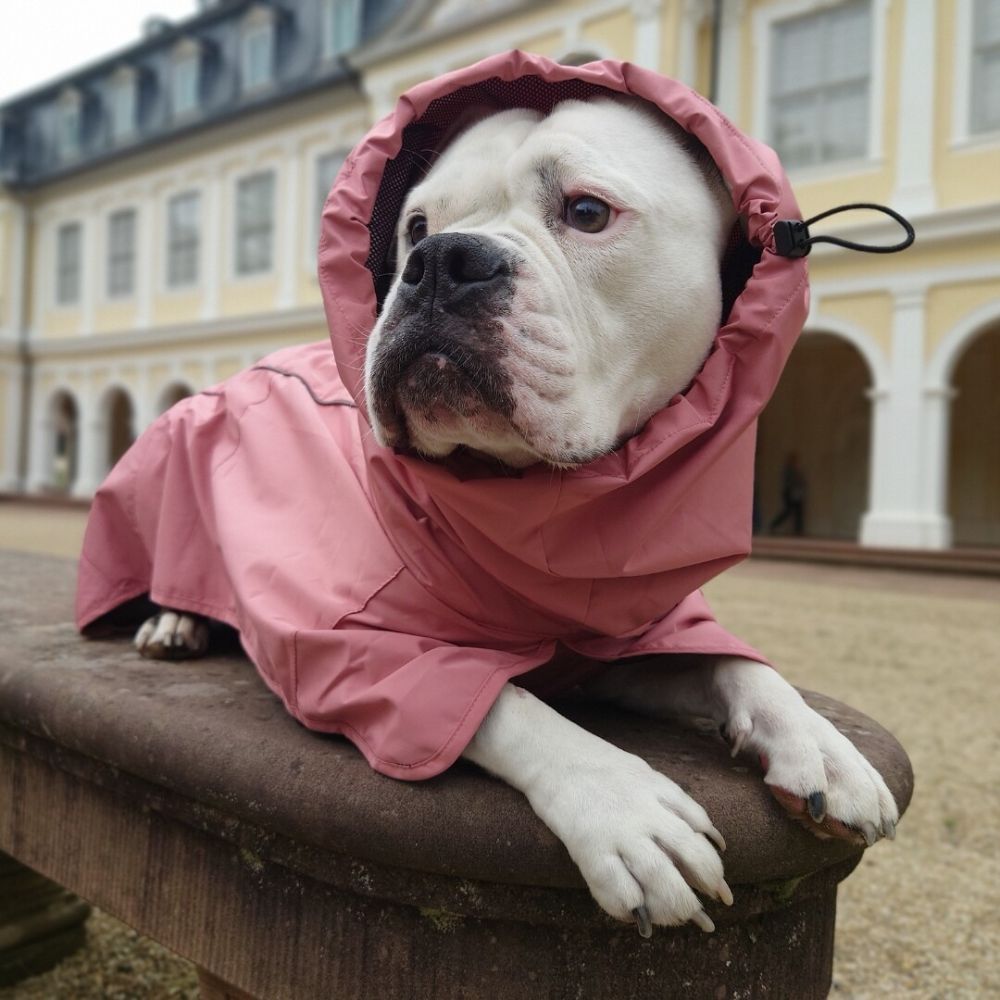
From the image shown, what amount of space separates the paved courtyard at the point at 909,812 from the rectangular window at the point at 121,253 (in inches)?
671

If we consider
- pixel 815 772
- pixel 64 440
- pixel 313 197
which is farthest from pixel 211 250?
pixel 815 772

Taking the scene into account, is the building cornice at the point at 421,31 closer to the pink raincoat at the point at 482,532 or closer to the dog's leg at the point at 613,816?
the pink raincoat at the point at 482,532

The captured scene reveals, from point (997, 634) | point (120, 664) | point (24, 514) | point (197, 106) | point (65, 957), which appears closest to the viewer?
point (120, 664)

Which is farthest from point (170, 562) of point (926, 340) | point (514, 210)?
point (926, 340)

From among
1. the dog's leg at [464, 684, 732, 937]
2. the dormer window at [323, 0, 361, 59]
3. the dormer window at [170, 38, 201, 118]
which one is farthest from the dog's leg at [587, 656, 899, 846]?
the dormer window at [170, 38, 201, 118]

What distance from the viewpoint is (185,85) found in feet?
64.5

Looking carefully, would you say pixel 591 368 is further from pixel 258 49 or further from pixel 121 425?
pixel 121 425

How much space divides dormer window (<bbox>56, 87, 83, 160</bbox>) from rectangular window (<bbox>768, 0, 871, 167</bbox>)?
16540 mm

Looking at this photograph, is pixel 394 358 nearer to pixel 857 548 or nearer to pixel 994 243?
pixel 857 548

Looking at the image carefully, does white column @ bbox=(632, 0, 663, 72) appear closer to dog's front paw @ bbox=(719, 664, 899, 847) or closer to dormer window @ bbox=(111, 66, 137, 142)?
dog's front paw @ bbox=(719, 664, 899, 847)

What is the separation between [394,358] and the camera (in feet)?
4.63

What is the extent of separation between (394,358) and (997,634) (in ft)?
17.7

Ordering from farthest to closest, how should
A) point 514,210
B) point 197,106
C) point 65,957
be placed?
point 197,106 → point 65,957 → point 514,210

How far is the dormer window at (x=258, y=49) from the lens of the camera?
18219 millimetres
